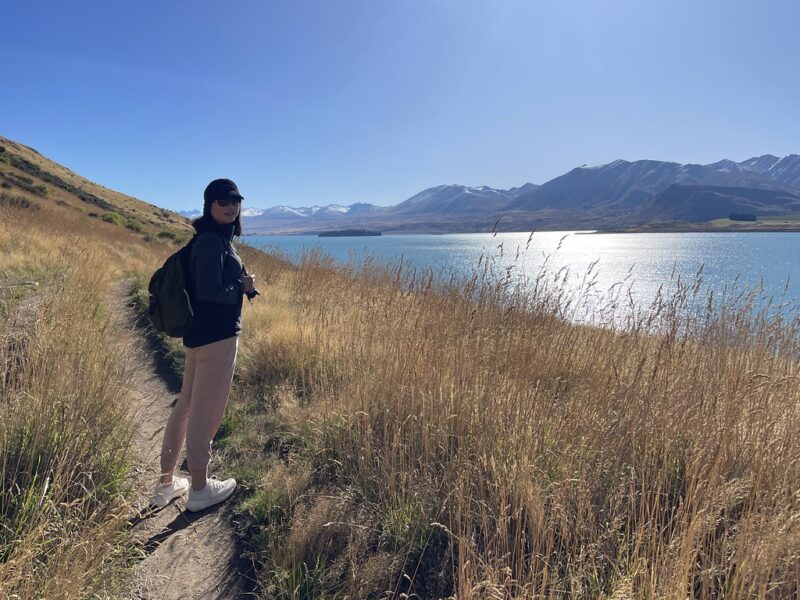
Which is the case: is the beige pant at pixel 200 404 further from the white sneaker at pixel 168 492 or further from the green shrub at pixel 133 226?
the green shrub at pixel 133 226

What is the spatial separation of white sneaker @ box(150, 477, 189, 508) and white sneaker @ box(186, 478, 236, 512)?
129mm

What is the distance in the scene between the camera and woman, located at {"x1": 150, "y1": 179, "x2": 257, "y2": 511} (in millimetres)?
2430

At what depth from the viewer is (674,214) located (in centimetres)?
14912

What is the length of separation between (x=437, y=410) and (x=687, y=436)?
1.54m

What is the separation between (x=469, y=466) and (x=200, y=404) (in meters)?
1.77

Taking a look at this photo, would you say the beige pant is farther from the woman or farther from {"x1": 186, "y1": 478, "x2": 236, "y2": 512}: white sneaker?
{"x1": 186, "y1": 478, "x2": 236, "y2": 512}: white sneaker

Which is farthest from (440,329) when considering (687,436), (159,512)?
(159,512)

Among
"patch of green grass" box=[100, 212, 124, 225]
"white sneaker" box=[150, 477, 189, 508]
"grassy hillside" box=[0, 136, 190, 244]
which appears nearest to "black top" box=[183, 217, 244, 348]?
"white sneaker" box=[150, 477, 189, 508]

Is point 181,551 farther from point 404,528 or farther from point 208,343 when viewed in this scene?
point 404,528

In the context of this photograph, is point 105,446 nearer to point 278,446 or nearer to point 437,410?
point 278,446

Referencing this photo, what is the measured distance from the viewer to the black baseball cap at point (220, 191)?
8.24 ft

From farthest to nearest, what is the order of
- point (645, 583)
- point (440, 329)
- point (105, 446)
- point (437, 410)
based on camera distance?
1. point (440, 329)
2. point (437, 410)
3. point (105, 446)
4. point (645, 583)

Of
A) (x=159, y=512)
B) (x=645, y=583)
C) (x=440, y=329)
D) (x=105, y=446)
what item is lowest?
(x=159, y=512)

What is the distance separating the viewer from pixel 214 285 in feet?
7.86
